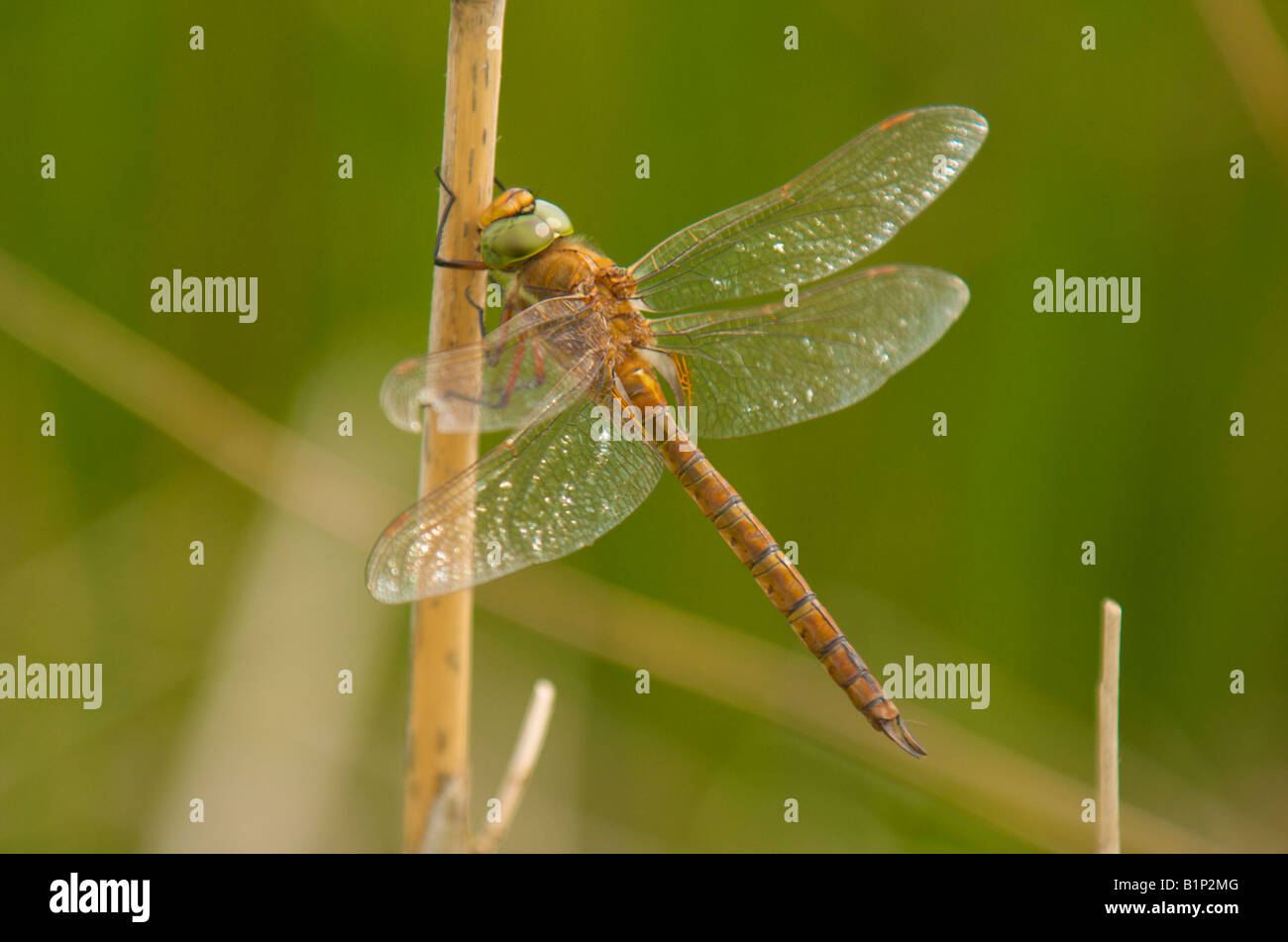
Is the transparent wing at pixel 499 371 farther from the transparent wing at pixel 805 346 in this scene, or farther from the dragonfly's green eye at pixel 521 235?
the transparent wing at pixel 805 346

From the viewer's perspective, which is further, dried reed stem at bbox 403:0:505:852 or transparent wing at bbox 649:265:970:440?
transparent wing at bbox 649:265:970:440

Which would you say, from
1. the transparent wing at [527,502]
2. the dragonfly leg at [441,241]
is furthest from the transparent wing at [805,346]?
the dragonfly leg at [441,241]

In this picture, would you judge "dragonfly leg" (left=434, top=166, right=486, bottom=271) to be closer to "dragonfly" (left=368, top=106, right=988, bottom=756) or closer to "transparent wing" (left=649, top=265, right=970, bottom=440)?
"dragonfly" (left=368, top=106, right=988, bottom=756)

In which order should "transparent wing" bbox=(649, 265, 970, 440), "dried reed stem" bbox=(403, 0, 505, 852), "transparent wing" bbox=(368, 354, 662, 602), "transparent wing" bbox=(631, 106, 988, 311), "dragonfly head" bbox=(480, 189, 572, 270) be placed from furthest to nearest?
"transparent wing" bbox=(649, 265, 970, 440) < "transparent wing" bbox=(631, 106, 988, 311) < "dragonfly head" bbox=(480, 189, 572, 270) < "transparent wing" bbox=(368, 354, 662, 602) < "dried reed stem" bbox=(403, 0, 505, 852)

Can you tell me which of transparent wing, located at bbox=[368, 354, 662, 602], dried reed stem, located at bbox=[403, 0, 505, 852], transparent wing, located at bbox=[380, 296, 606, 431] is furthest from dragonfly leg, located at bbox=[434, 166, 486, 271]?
transparent wing, located at bbox=[368, 354, 662, 602]
